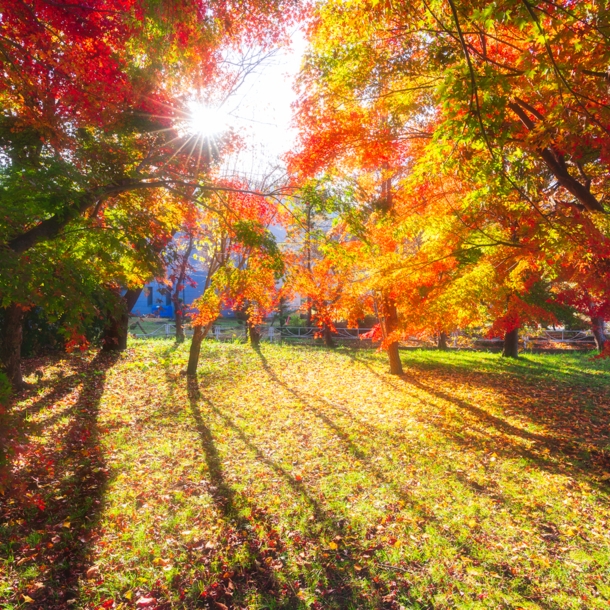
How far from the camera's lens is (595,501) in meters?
5.66

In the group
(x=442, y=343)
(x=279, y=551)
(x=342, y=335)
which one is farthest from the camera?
(x=342, y=335)

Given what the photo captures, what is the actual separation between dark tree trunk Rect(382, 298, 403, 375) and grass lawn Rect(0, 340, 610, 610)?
2730mm

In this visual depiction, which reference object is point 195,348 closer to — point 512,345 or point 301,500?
point 301,500

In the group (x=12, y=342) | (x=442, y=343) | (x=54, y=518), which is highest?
(x=12, y=342)

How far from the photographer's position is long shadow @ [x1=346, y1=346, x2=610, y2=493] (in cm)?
724

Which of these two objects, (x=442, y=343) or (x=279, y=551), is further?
(x=442, y=343)

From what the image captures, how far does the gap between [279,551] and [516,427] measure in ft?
21.6

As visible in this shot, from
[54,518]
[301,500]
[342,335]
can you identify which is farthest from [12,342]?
[342,335]

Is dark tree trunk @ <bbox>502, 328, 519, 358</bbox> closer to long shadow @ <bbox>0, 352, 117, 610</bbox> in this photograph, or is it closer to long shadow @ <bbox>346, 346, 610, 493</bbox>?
long shadow @ <bbox>346, 346, 610, 493</bbox>

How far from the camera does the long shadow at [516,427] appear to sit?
7.24 metres

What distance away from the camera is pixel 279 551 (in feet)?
14.6

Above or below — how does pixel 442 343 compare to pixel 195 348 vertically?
below

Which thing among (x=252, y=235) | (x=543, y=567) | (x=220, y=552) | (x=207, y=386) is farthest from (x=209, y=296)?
(x=543, y=567)

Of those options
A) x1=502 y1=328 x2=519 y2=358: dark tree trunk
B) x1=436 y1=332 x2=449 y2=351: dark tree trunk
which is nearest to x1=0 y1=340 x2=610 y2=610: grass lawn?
x1=502 y1=328 x2=519 y2=358: dark tree trunk
